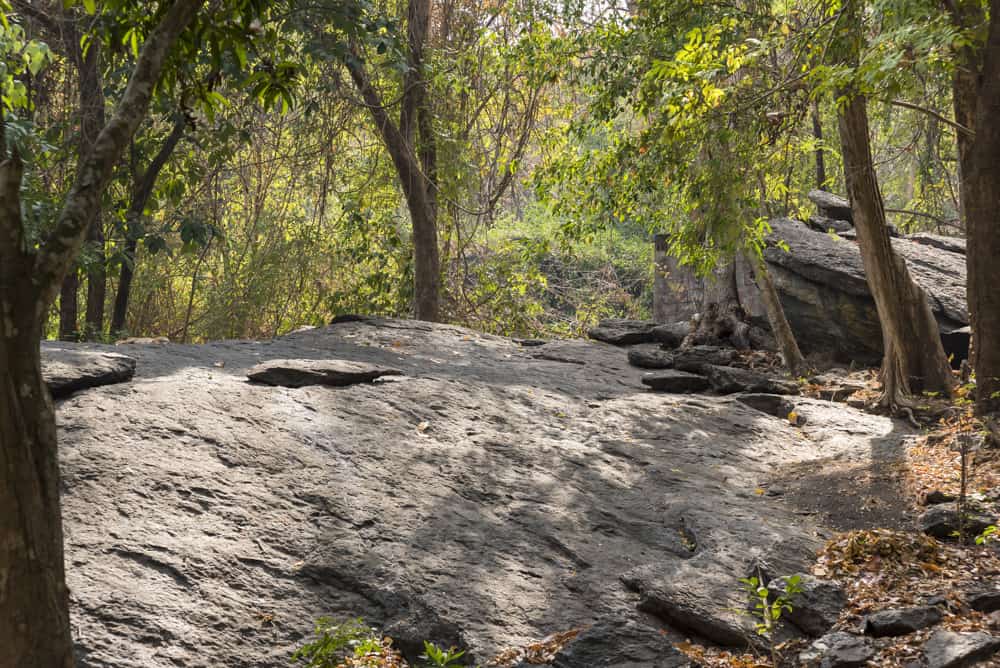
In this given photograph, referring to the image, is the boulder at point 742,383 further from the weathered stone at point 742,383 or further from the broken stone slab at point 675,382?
the broken stone slab at point 675,382

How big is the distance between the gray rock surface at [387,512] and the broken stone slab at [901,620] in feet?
2.37

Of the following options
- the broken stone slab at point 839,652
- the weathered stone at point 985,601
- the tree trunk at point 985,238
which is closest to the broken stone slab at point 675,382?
the tree trunk at point 985,238

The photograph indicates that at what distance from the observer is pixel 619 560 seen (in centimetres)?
515

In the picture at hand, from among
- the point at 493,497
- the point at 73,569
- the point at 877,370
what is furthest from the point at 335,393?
the point at 877,370

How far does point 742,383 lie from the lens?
9.48 metres

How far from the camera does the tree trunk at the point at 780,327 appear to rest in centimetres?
1077

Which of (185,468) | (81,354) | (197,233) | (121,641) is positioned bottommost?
(121,641)

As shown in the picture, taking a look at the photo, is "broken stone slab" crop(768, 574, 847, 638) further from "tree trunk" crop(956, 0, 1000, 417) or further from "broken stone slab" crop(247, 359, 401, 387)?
"broken stone slab" crop(247, 359, 401, 387)

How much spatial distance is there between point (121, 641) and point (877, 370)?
30.1 feet

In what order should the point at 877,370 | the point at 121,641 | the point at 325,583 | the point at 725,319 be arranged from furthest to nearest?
the point at 725,319 < the point at 877,370 < the point at 325,583 < the point at 121,641

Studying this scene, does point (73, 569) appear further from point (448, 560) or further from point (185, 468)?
point (448, 560)

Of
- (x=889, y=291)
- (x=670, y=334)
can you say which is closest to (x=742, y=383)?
(x=889, y=291)

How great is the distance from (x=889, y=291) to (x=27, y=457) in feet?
27.1

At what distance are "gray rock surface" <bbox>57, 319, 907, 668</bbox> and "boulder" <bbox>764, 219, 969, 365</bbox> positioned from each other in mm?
3384
